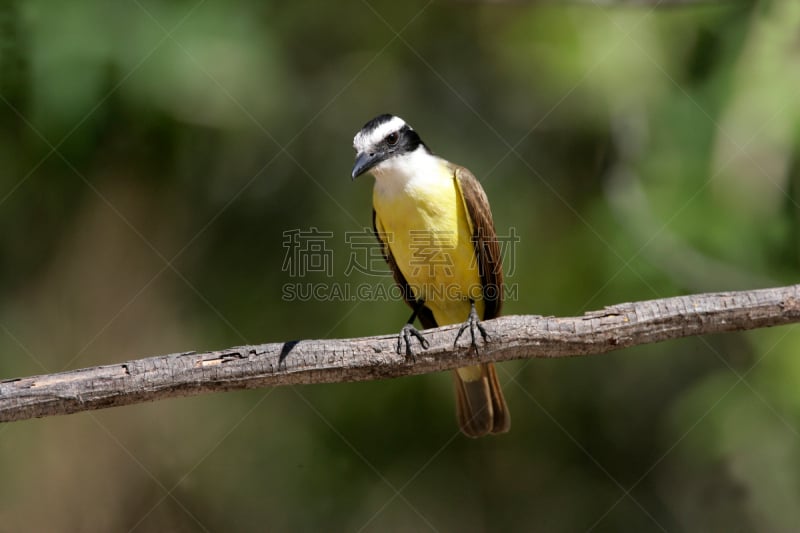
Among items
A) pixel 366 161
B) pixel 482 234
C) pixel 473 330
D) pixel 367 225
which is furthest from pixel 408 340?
pixel 367 225

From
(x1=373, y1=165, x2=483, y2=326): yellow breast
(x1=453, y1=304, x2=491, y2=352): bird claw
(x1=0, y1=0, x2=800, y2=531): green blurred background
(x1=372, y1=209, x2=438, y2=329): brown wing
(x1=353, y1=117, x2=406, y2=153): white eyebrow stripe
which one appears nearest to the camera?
(x1=453, y1=304, x2=491, y2=352): bird claw

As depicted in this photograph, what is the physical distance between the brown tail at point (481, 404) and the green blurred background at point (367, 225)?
878 mm

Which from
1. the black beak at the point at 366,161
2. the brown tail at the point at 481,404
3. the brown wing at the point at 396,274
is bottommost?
the brown tail at the point at 481,404

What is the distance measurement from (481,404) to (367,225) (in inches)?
66.6

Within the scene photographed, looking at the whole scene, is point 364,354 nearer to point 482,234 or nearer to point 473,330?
point 473,330

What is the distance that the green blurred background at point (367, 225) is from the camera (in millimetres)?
5418

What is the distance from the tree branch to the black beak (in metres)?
1.22

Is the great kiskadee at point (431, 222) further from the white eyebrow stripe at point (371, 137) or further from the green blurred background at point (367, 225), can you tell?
the green blurred background at point (367, 225)

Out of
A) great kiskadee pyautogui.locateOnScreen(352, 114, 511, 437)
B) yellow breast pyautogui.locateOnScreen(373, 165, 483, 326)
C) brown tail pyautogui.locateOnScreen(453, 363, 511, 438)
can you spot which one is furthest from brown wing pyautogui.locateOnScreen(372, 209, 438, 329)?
brown tail pyautogui.locateOnScreen(453, 363, 511, 438)

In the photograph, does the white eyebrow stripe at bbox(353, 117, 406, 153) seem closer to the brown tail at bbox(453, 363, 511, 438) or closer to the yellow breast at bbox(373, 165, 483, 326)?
the yellow breast at bbox(373, 165, 483, 326)

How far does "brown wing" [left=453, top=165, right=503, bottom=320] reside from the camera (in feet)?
14.6

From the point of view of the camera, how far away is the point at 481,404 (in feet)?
16.1

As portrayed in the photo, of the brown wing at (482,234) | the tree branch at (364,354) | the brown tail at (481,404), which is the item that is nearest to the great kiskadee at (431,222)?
the brown wing at (482,234)

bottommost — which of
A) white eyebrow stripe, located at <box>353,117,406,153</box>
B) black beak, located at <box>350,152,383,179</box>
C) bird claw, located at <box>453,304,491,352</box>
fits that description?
bird claw, located at <box>453,304,491,352</box>
